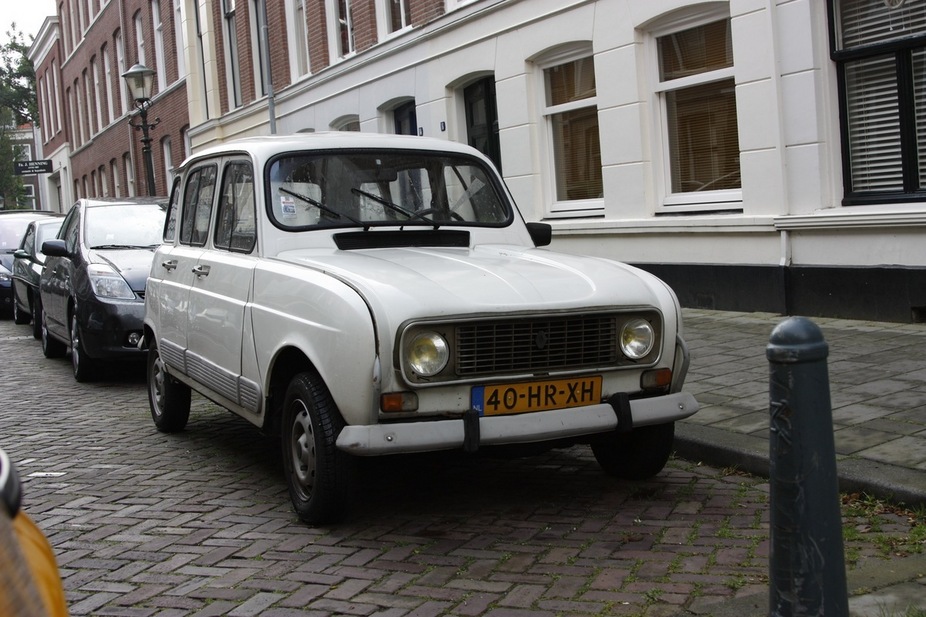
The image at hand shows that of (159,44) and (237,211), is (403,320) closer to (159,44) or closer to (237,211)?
(237,211)

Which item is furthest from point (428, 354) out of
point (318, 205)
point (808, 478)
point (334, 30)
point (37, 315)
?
point (334, 30)

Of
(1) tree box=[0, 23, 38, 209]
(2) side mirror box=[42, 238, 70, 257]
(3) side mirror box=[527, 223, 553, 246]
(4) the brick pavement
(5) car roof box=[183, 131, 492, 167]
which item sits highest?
(1) tree box=[0, 23, 38, 209]

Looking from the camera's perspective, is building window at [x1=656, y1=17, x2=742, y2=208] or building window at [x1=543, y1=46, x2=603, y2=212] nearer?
building window at [x1=656, y1=17, x2=742, y2=208]

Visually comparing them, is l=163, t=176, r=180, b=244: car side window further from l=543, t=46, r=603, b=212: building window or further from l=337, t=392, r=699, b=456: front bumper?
l=543, t=46, r=603, b=212: building window

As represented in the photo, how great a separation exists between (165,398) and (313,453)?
111 inches

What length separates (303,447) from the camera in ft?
15.9

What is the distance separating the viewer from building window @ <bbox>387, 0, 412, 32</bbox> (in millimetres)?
17875

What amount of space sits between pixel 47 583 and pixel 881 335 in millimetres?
7982

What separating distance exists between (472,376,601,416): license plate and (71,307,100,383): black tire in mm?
6369

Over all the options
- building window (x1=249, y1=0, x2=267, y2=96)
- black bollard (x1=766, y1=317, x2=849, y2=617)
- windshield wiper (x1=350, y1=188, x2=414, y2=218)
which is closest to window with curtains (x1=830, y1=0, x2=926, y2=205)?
windshield wiper (x1=350, y1=188, x2=414, y2=218)

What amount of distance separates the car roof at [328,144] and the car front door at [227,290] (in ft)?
0.35

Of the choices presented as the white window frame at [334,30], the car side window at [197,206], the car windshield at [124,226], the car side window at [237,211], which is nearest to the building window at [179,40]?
the white window frame at [334,30]

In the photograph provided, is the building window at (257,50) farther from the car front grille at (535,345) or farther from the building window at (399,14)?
the car front grille at (535,345)

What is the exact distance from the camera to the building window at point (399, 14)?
17875 mm
